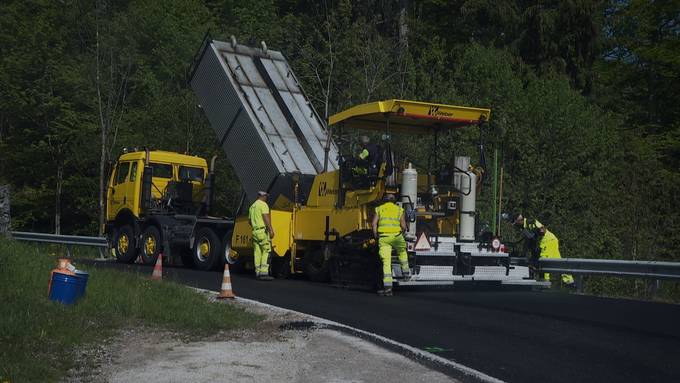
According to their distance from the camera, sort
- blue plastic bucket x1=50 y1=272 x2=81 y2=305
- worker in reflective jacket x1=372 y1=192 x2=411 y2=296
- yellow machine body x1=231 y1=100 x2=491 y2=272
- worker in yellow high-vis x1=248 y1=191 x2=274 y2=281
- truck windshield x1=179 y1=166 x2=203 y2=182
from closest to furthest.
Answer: blue plastic bucket x1=50 y1=272 x2=81 y2=305 < worker in reflective jacket x1=372 y1=192 x2=411 y2=296 < yellow machine body x1=231 y1=100 x2=491 y2=272 < worker in yellow high-vis x1=248 y1=191 x2=274 y2=281 < truck windshield x1=179 y1=166 x2=203 y2=182

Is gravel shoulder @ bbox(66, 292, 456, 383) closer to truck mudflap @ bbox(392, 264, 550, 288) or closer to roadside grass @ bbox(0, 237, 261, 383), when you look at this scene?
roadside grass @ bbox(0, 237, 261, 383)

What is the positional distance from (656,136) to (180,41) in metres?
18.3

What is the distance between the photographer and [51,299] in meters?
9.26

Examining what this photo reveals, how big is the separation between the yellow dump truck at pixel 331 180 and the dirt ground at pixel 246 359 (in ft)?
16.3

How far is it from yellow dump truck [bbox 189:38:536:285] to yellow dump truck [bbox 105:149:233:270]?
111 centimetres

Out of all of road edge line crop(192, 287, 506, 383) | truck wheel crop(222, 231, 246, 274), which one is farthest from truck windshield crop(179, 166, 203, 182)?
road edge line crop(192, 287, 506, 383)

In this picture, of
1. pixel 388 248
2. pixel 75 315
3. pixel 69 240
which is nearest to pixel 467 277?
pixel 388 248

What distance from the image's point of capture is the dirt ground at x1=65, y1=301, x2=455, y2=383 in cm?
642

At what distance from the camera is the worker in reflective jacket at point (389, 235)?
12375mm

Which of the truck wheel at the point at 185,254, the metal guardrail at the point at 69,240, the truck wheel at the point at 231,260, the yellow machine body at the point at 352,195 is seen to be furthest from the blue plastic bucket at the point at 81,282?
the metal guardrail at the point at 69,240

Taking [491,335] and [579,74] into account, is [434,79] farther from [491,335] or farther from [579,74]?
[491,335]

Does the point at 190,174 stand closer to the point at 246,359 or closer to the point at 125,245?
the point at 125,245

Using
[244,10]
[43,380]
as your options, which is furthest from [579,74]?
[43,380]

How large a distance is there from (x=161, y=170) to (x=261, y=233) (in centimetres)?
560
